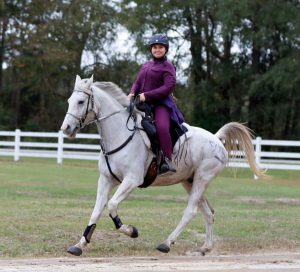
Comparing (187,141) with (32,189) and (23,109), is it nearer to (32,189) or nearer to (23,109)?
(32,189)

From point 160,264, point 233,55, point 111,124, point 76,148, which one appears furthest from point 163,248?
point 233,55

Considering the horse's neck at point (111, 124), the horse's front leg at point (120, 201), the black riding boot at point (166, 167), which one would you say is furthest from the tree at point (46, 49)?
the horse's front leg at point (120, 201)

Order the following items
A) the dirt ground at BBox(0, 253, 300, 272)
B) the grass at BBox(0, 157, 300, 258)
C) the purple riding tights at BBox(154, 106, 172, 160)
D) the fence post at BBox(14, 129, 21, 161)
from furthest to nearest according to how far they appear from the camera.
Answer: the fence post at BBox(14, 129, 21, 161), the grass at BBox(0, 157, 300, 258), the purple riding tights at BBox(154, 106, 172, 160), the dirt ground at BBox(0, 253, 300, 272)

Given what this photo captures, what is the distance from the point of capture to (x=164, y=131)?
33.2 ft

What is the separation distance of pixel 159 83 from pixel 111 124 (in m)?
1.00

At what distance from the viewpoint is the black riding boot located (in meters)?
10.2

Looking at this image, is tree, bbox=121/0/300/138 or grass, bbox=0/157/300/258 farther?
tree, bbox=121/0/300/138

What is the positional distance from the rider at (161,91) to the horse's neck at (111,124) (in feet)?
1.43

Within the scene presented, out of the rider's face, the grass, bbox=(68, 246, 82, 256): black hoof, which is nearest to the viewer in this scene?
bbox=(68, 246, 82, 256): black hoof

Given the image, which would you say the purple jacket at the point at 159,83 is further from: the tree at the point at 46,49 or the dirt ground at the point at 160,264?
the tree at the point at 46,49

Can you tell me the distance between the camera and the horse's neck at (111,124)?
997 centimetres

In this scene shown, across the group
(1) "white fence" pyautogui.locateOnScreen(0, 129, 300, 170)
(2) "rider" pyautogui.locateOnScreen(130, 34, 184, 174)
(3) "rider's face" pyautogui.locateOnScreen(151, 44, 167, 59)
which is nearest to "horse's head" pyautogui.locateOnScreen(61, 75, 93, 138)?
(2) "rider" pyautogui.locateOnScreen(130, 34, 184, 174)

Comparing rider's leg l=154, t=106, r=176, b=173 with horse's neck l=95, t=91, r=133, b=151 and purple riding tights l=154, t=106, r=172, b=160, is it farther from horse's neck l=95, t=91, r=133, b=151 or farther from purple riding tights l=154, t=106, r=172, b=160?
horse's neck l=95, t=91, r=133, b=151

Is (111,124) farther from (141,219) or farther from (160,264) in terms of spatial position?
(141,219)
